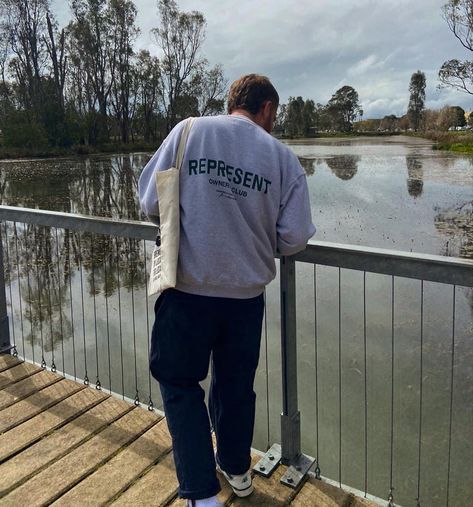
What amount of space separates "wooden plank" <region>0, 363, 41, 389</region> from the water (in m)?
0.34

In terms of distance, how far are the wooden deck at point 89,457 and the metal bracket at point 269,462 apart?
0.03 metres

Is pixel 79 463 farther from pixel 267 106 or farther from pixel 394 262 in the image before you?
pixel 267 106

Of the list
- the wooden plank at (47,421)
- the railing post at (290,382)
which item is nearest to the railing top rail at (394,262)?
the railing post at (290,382)

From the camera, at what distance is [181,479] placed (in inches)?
78.7

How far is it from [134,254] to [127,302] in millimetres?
2246

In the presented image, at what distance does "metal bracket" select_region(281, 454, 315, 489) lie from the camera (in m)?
2.29

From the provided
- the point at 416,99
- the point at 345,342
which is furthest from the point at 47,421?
the point at 416,99

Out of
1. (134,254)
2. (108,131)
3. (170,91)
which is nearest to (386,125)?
(170,91)

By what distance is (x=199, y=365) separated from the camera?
78.0 inches

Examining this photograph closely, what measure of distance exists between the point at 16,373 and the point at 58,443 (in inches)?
35.9

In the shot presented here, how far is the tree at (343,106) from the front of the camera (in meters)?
88.4

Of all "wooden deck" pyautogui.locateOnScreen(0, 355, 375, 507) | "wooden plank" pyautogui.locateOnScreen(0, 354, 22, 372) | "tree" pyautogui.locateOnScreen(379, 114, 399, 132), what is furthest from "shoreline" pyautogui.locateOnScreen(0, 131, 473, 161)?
"tree" pyautogui.locateOnScreen(379, 114, 399, 132)

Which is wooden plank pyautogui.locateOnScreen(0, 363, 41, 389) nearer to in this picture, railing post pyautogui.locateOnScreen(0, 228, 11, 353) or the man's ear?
railing post pyautogui.locateOnScreen(0, 228, 11, 353)

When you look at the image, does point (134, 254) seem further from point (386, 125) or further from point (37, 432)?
point (386, 125)
